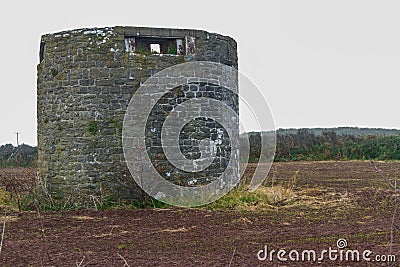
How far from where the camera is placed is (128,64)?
12562 millimetres

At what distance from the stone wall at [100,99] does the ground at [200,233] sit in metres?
0.76

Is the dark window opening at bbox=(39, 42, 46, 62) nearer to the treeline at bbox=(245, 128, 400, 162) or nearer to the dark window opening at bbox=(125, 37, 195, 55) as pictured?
the dark window opening at bbox=(125, 37, 195, 55)

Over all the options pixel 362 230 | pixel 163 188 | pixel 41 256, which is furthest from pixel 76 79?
pixel 362 230

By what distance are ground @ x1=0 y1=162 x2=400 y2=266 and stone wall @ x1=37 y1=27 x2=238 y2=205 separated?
2.51 ft

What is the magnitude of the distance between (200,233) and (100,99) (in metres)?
4.36

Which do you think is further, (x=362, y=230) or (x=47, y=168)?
(x=47, y=168)

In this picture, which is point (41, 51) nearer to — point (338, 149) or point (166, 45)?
point (166, 45)

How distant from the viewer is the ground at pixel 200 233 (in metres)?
7.66


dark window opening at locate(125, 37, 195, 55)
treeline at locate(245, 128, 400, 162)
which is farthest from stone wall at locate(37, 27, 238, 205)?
treeline at locate(245, 128, 400, 162)

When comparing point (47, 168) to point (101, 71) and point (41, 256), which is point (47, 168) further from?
point (41, 256)

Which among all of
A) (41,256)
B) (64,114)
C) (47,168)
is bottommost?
(41,256)

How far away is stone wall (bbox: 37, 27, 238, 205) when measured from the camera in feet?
40.9

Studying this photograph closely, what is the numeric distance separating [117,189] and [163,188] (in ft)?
3.18

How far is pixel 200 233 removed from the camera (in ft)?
31.1
